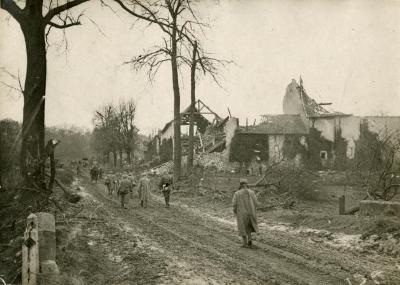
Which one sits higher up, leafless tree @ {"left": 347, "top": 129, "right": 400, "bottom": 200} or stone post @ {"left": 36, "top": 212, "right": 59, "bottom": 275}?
leafless tree @ {"left": 347, "top": 129, "right": 400, "bottom": 200}

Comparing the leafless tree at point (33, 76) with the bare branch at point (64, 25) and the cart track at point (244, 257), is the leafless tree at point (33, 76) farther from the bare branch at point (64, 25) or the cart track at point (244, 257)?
the cart track at point (244, 257)

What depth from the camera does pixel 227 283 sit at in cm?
719

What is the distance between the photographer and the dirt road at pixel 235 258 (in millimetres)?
7547

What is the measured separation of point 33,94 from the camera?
413 inches

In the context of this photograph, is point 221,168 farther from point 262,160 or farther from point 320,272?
point 320,272

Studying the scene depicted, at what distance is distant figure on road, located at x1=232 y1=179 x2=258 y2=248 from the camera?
34.6 feet


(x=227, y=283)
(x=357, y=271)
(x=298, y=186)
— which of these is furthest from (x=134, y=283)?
(x=298, y=186)

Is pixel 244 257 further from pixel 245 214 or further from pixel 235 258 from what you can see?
pixel 245 214

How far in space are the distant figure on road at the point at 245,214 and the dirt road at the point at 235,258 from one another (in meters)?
0.33

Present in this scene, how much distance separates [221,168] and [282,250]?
114 ft

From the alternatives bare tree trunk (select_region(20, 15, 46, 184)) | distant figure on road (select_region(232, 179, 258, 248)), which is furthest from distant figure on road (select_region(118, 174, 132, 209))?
distant figure on road (select_region(232, 179, 258, 248))

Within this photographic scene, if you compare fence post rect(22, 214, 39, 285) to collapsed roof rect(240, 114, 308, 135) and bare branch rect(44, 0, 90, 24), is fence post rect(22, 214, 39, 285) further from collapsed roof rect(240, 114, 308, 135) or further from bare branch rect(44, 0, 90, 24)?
collapsed roof rect(240, 114, 308, 135)

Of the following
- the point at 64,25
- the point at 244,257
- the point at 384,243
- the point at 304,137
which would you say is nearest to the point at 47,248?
the point at 244,257

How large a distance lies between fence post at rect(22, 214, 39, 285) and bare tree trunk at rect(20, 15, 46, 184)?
4368mm
